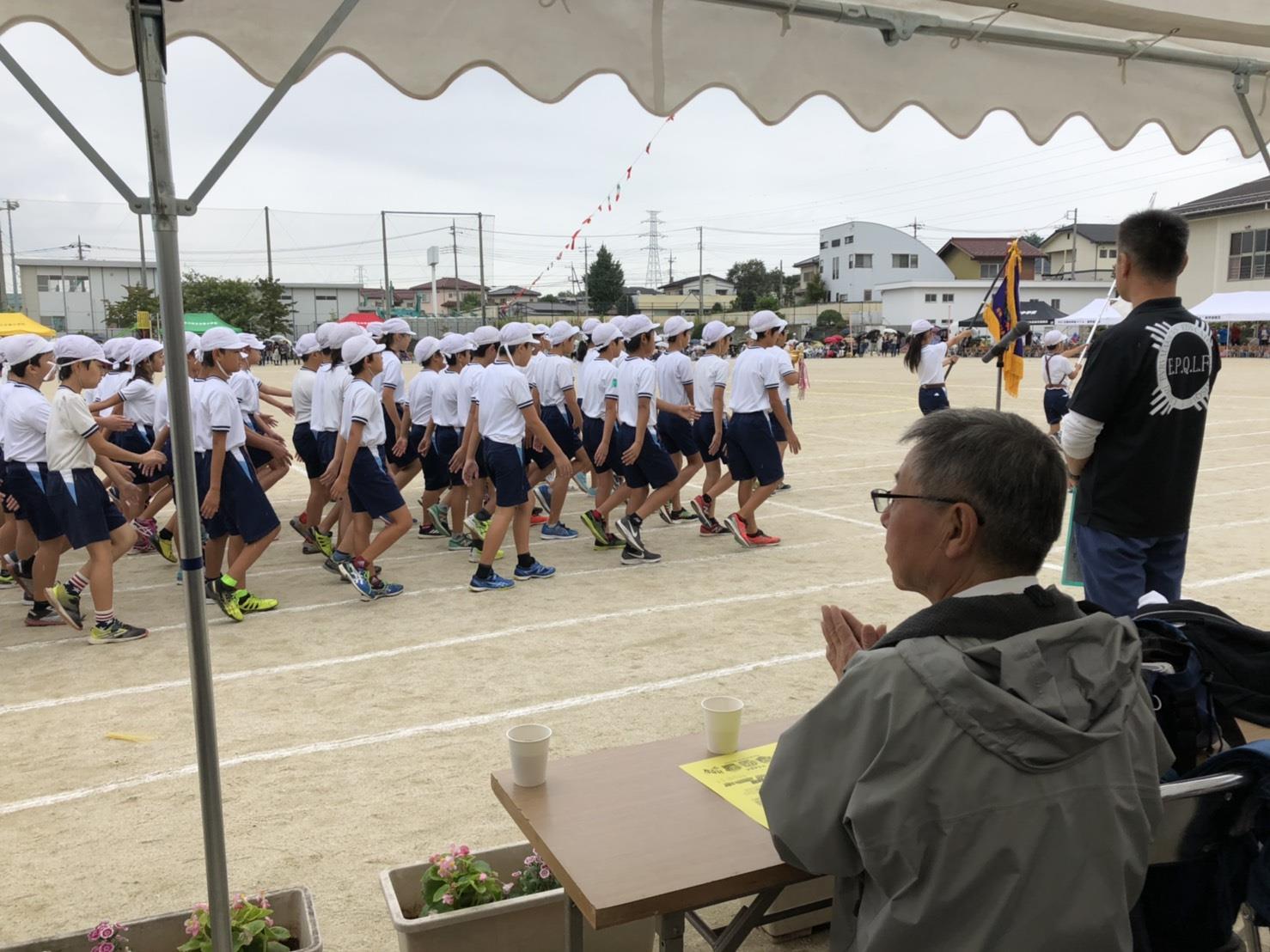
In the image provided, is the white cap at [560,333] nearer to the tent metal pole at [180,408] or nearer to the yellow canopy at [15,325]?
the tent metal pole at [180,408]

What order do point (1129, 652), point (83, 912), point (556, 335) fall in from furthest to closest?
point (556, 335) → point (83, 912) → point (1129, 652)

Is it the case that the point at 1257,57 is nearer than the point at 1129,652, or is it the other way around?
the point at 1129,652

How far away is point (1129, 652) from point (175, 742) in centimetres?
432

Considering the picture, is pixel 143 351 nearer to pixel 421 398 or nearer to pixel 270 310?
pixel 421 398

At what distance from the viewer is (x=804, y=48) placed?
4.01 m

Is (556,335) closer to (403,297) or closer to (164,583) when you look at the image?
(164,583)

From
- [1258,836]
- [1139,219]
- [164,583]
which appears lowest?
[164,583]

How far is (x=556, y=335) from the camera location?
9406 mm

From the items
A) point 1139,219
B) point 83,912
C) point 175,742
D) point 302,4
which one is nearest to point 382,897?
point 83,912

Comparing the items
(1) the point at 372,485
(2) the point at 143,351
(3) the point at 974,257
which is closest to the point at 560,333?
(1) the point at 372,485

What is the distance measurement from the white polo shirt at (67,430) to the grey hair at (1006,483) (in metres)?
5.60

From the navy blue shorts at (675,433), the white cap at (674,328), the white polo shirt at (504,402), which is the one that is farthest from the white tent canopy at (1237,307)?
the white polo shirt at (504,402)

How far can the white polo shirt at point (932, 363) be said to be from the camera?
11781mm

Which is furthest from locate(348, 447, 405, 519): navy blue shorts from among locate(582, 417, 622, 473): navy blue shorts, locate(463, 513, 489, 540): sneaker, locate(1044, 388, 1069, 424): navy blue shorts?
locate(1044, 388, 1069, 424): navy blue shorts
